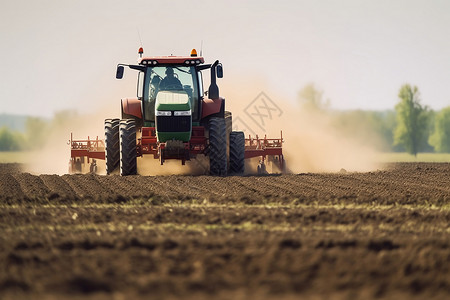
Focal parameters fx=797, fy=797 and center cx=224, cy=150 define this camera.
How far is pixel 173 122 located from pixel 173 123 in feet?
0.09

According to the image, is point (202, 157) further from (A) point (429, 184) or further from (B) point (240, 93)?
(B) point (240, 93)

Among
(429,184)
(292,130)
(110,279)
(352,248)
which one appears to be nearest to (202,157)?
(429,184)

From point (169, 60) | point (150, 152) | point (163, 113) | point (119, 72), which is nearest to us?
point (119, 72)

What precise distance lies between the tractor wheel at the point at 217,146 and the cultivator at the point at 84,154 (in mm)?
3395

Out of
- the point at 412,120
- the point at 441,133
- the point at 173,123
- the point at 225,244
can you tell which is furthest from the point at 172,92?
the point at 441,133

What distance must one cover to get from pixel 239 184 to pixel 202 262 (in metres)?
9.26

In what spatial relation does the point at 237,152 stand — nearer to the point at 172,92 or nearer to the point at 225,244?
the point at 172,92

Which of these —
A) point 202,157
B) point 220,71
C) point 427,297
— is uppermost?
point 220,71

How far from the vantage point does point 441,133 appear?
9156cm

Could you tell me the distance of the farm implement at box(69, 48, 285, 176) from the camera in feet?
63.4

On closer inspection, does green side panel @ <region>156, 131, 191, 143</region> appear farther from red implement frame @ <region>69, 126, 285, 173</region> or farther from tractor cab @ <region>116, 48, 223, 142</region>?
red implement frame @ <region>69, 126, 285, 173</region>

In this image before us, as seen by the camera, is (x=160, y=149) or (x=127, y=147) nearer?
(x=160, y=149)

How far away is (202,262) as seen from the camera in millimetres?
7969

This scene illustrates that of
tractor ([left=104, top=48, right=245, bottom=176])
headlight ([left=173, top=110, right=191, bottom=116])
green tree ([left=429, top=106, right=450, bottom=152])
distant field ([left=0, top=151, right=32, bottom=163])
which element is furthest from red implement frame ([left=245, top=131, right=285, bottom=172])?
green tree ([left=429, top=106, right=450, bottom=152])
